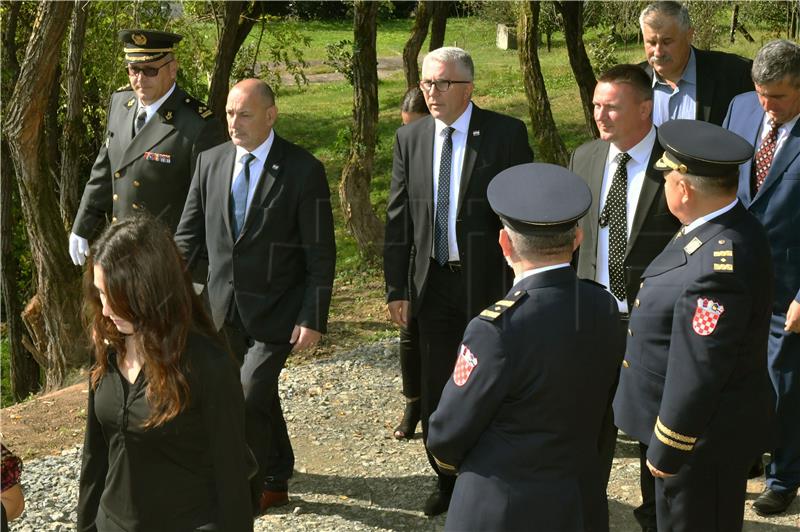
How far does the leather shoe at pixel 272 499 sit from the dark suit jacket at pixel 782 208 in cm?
283

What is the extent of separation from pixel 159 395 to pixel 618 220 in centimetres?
277

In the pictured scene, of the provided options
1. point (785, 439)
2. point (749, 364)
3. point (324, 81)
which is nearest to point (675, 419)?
point (749, 364)

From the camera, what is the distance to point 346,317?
10391mm

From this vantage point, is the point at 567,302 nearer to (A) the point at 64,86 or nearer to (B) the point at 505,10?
(A) the point at 64,86

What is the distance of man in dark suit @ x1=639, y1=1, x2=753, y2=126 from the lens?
19.8 feet

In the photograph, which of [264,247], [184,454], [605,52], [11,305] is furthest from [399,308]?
[605,52]

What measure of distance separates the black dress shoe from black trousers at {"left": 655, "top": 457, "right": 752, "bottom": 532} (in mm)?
1742

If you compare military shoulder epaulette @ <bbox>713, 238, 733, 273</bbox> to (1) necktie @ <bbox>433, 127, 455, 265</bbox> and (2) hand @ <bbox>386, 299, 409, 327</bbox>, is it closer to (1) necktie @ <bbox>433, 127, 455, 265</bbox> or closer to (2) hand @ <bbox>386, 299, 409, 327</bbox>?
(1) necktie @ <bbox>433, 127, 455, 265</bbox>

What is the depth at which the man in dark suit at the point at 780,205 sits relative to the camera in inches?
209

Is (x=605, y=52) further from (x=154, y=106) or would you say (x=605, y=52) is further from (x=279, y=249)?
(x=279, y=249)

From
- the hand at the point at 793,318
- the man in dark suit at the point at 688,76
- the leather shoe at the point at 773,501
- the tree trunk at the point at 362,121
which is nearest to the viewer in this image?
the hand at the point at 793,318

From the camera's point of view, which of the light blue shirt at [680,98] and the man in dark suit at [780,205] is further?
the light blue shirt at [680,98]

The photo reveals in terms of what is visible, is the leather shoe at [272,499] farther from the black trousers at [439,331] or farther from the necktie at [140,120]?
the necktie at [140,120]

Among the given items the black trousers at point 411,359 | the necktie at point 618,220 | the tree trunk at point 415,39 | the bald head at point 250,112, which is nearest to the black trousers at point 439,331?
the black trousers at point 411,359
